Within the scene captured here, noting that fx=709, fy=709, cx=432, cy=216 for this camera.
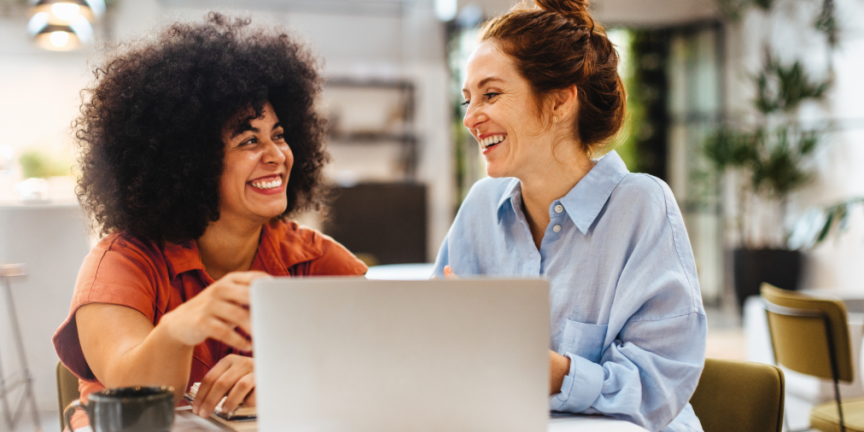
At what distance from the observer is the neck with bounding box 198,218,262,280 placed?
155 cm

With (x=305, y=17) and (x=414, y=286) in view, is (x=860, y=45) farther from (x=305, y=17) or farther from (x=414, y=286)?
(x=414, y=286)

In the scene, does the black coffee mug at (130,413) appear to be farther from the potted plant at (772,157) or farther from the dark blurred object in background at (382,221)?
the dark blurred object in background at (382,221)

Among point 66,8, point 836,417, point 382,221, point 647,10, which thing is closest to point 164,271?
point 836,417

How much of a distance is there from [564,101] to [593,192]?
23cm

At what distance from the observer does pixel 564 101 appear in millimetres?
1549

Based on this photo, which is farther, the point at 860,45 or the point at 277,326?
the point at 860,45

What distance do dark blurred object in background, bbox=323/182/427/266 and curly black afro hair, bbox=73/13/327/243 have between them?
546 cm

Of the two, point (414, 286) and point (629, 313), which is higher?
point (414, 286)

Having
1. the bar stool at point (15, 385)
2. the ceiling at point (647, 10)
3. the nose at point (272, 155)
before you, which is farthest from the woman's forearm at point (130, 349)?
the ceiling at point (647, 10)

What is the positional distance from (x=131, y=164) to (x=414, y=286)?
901 mm

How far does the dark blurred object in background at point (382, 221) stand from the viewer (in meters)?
7.12

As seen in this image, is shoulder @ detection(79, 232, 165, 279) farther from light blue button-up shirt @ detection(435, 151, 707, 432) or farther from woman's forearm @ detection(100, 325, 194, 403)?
light blue button-up shirt @ detection(435, 151, 707, 432)

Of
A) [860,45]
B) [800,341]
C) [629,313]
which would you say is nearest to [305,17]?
[860,45]

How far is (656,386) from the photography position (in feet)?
4.03
